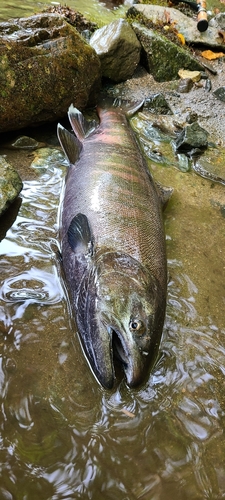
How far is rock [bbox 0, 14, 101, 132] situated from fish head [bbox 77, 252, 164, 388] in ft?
8.65

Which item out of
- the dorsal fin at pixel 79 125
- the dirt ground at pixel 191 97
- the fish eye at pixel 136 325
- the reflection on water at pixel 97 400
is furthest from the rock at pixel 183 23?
the fish eye at pixel 136 325

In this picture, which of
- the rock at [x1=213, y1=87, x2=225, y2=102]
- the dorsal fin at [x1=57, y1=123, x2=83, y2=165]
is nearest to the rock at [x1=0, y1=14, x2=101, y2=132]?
the dorsal fin at [x1=57, y1=123, x2=83, y2=165]

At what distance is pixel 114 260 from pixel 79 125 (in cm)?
249

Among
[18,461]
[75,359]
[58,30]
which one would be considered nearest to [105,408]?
[75,359]

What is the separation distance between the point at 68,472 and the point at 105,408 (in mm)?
443

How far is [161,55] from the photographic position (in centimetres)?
668

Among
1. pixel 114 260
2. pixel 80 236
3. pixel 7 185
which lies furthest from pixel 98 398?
pixel 7 185

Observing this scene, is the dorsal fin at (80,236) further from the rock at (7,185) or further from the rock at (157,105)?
the rock at (157,105)

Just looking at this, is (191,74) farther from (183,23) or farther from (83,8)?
(83,8)

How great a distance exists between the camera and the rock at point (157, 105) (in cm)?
605

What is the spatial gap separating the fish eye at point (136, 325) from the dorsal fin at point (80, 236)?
686 mm

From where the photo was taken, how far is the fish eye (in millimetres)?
2584

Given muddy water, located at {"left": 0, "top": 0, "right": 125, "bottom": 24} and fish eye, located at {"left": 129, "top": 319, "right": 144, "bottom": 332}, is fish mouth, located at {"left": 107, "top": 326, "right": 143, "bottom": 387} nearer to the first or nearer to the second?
fish eye, located at {"left": 129, "top": 319, "right": 144, "bottom": 332}

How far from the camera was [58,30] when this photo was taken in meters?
5.01
